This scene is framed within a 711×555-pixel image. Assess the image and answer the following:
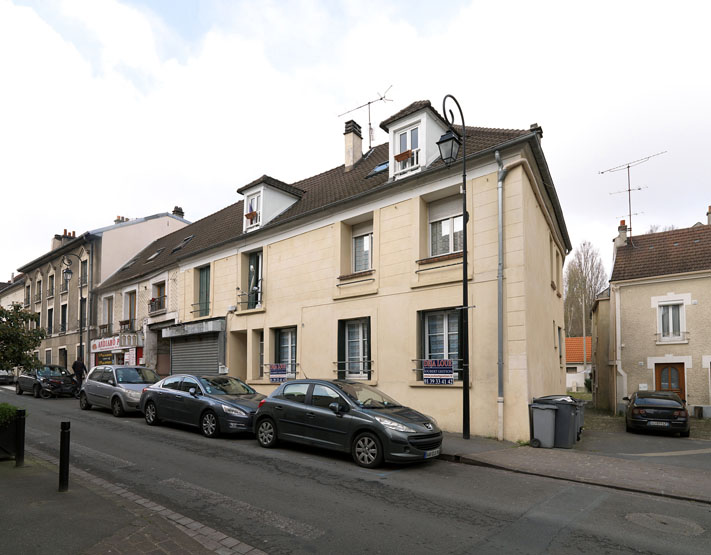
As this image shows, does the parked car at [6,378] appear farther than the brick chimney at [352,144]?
Yes

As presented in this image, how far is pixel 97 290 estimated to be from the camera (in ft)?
94.5

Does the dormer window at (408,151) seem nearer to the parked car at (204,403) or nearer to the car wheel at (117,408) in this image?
the parked car at (204,403)

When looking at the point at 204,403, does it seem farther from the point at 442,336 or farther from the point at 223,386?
the point at 442,336

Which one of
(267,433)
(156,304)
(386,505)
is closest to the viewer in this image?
(386,505)

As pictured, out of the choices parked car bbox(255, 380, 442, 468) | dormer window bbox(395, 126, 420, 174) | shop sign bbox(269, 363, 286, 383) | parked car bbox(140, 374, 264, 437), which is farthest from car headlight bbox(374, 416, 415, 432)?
shop sign bbox(269, 363, 286, 383)

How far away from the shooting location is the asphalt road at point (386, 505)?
513 centimetres

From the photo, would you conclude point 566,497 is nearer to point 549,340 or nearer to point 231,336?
point 549,340

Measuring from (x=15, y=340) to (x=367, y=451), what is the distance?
6560 mm

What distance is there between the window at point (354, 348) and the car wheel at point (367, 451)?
5.77 m

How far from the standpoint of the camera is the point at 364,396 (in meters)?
9.41

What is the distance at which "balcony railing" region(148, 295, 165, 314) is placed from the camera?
23609 millimetres

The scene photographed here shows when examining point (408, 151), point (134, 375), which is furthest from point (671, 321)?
point (134, 375)

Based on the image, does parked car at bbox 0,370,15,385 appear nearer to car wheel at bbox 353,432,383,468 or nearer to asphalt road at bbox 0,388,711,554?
asphalt road at bbox 0,388,711,554

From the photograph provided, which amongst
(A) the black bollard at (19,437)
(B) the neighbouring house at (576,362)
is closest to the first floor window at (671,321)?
(A) the black bollard at (19,437)
